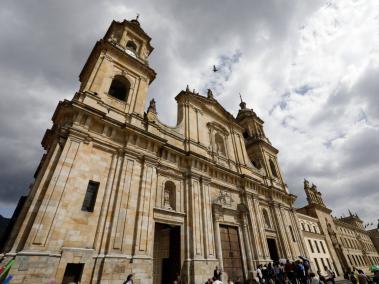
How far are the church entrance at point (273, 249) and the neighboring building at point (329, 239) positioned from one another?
13.4m

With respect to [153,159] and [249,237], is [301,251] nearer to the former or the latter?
[249,237]

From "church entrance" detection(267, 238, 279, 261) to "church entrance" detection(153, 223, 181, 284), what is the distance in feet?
32.8

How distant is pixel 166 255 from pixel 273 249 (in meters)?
10.5

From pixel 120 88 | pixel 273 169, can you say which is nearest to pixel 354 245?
pixel 273 169

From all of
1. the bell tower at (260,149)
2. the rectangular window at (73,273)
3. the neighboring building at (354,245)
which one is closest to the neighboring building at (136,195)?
the rectangular window at (73,273)

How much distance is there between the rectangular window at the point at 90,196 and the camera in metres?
10.3

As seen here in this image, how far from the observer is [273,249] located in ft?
65.0

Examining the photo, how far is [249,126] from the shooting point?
3002cm

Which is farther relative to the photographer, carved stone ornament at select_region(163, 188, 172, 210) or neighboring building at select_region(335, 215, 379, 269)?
neighboring building at select_region(335, 215, 379, 269)

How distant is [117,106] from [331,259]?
38487mm

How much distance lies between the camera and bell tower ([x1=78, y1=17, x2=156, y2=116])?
1388 centimetres

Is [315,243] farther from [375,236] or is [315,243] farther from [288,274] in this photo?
[375,236]

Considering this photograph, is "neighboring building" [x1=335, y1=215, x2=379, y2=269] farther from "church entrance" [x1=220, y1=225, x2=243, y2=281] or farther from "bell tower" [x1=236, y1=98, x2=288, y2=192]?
"church entrance" [x1=220, y1=225, x2=243, y2=281]

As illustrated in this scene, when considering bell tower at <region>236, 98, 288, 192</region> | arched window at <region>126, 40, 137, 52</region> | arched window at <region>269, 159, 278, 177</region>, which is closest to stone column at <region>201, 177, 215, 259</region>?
bell tower at <region>236, 98, 288, 192</region>
